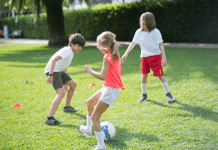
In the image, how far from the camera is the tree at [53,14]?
51.7 feet

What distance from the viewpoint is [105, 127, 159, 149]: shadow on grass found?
3.17 meters

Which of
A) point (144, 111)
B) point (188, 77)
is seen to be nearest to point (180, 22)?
point (188, 77)

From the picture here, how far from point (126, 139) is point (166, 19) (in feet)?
46.1

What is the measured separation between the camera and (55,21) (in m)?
17.2

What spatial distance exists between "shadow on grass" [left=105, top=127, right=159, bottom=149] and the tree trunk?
15090mm

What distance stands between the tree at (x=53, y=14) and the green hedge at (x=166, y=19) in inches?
49.4

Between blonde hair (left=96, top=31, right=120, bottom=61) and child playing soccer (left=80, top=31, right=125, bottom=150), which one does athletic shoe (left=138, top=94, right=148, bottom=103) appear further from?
blonde hair (left=96, top=31, right=120, bottom=61)

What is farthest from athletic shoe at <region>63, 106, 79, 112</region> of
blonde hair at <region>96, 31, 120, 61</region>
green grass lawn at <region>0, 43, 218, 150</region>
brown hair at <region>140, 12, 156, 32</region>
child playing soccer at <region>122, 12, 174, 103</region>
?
brown hair at <region>140, 12, 156, 32</region>

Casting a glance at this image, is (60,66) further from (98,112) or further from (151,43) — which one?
(151,43)

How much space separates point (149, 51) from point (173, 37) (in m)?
12.4

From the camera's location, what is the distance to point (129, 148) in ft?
9.94

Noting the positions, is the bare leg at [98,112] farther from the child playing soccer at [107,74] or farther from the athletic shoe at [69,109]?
the athletic shoe at [69,109]

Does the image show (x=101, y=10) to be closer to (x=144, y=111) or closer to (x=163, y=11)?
(x=163, y=11)

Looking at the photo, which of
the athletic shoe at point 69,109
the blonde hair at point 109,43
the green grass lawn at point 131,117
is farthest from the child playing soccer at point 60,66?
the blonde hair at point 109,43
